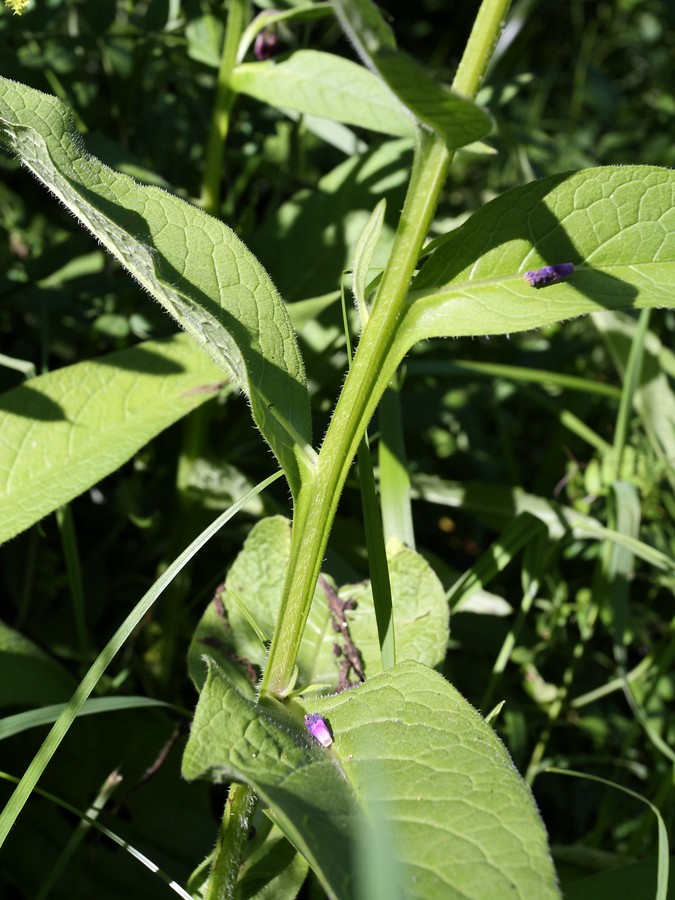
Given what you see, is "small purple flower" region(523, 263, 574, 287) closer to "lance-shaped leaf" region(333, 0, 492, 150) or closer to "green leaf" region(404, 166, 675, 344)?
"green leaf" region(404, 166, 675, 344)

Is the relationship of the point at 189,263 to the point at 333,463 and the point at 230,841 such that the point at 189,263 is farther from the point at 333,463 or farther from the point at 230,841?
the point at 230,841

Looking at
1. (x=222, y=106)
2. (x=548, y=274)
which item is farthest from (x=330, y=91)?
(x=548, y=274)

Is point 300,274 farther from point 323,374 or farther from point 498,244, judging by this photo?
point 498,244

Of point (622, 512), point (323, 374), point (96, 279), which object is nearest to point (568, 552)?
point (622, 512)

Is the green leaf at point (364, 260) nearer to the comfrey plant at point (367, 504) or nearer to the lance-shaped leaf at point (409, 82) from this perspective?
the comfrey plant at point (367, 504)

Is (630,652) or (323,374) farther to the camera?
(630,652)

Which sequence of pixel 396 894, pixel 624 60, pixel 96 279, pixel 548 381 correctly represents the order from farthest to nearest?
pixel 624 60, pixel 96 279, pixel 548 381, pixel 396 894
